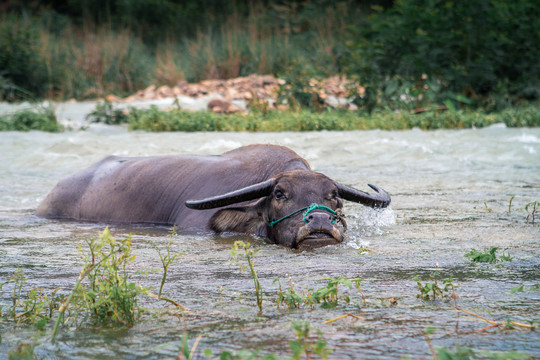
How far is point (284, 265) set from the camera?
4.21 meters

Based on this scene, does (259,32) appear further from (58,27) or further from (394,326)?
(394,326)

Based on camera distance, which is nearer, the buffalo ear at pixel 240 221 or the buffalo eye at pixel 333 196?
the buffalo eye at pixel 333 196

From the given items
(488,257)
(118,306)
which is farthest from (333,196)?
(118,306)

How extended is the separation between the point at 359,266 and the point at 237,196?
161 cm

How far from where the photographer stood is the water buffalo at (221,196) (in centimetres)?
515

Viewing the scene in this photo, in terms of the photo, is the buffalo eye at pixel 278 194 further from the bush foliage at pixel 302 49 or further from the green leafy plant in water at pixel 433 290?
the bush foliage at pixel 302 49

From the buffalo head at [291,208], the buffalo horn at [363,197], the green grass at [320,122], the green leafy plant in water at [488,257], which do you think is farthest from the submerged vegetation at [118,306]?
the green grass at [320,122]

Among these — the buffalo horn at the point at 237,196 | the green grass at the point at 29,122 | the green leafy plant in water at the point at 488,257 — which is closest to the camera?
the green leafy plant in water at the point at 488,257

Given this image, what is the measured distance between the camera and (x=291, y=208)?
519 centimetres

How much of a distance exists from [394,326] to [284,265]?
1477mm

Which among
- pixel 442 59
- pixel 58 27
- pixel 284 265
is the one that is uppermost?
pixel 58 27

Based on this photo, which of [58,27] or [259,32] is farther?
[58,27]

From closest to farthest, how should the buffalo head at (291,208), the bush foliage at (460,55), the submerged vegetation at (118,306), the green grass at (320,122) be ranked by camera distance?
the submerged vegetation at (118,306)
the buffalo head at (291,208)
the green grass at (320,122)
the bush foliage at (460,55)

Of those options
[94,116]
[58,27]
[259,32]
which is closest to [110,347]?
[94,116]
